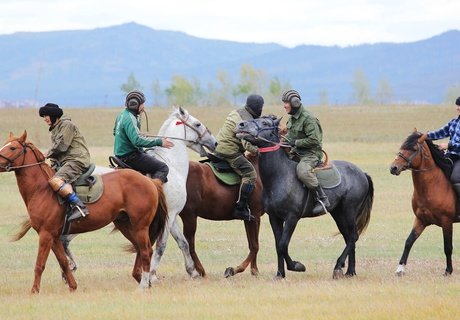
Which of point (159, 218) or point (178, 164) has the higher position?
point (178, 164)

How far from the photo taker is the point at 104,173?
14047 millimetres

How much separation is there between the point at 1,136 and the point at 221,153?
46.7 m

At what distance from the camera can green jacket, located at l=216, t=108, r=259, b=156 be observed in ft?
49.8

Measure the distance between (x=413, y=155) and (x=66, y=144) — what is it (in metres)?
4.91

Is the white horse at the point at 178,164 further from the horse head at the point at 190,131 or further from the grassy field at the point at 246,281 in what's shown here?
the grassy field at the point at 246,281

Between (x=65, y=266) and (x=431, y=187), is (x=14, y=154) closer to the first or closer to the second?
(x=65, y=266)

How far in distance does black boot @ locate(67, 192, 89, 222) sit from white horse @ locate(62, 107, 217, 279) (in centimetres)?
105

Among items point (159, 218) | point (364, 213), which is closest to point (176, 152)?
point (159, 218)

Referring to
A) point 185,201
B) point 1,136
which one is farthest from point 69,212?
point 1,136

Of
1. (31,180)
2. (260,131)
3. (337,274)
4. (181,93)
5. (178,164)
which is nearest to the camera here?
(31,180)

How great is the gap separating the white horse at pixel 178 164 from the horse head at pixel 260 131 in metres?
1.11

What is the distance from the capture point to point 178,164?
1505 cm

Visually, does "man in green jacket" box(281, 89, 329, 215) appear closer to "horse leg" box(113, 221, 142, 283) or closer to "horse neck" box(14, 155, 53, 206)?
"horse leg" box(113, 221, 142, 283)

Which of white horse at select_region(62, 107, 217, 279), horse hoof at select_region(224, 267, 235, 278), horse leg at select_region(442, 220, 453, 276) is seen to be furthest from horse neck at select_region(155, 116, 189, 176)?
horse leg at select_region(442, 220, 453, 276)
